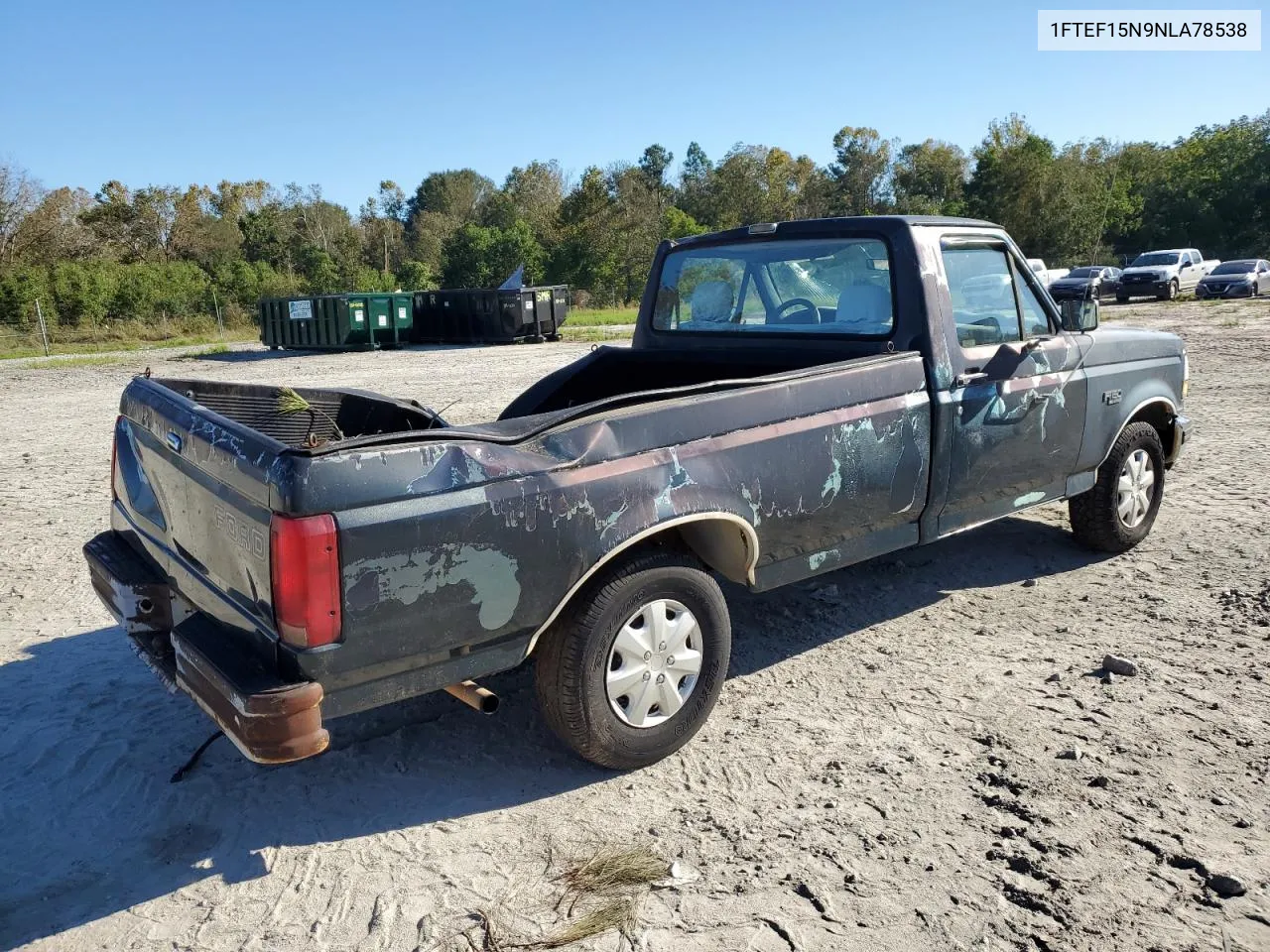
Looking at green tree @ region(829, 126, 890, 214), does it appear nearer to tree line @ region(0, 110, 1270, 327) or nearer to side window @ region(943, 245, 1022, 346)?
tree line @ region(0, 110, 1270, 327)

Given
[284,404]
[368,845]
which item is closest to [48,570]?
[284,404]

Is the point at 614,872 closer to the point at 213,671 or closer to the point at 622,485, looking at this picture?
the point at 622,485

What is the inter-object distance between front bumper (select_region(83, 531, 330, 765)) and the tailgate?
3.9 inches

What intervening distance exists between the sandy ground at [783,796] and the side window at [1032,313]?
144 cm

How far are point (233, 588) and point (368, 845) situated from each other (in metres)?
0.97

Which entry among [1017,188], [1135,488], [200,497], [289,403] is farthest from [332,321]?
[1017,188]

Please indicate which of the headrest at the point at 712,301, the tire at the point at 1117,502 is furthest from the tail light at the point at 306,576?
the tire at the point at 1117,502

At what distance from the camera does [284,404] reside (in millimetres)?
3584

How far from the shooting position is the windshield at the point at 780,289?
15.1 feet

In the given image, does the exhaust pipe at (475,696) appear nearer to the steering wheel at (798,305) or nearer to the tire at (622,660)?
the tire at (622,660)

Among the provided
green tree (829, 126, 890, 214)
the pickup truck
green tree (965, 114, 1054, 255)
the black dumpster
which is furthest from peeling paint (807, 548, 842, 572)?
green tree (829, 126, 890, 214)

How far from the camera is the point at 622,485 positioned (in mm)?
3248

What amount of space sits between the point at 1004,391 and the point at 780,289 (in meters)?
1.25

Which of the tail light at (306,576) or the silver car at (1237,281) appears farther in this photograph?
the silver car at (1237,281)
